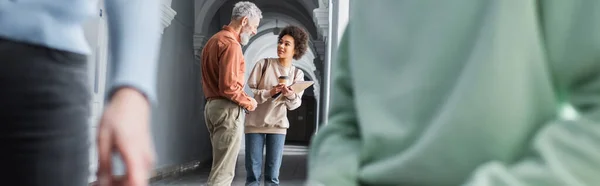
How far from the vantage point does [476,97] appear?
2.01 feet

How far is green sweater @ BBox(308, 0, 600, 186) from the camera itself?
561 millimetres

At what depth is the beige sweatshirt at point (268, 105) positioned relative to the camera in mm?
3875

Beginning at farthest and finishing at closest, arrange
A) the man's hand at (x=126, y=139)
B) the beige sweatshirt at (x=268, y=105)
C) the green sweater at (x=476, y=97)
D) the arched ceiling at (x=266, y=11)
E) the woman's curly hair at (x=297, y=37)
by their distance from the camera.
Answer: the arched ceiling at (x=266, y=11) → the woman's curly hair at (x=297, y=37) → the beige sweatshirt at (x=268, y=105) → the man's hand at (x=126, y=139) → the green sweater at (x=476, y=97)

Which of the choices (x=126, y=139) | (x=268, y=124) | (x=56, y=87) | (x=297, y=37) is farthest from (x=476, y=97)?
(x=297, y=37)

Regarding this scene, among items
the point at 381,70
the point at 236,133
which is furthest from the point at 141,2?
the point at 236,133

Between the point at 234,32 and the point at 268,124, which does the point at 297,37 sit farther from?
the point at 268,124

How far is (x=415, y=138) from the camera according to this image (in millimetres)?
671

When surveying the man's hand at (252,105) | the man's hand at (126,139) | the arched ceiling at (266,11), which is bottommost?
the man's hand at (126,139)

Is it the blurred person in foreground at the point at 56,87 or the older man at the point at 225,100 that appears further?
the older man at the point at 225,100

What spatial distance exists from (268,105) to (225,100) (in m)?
0.31

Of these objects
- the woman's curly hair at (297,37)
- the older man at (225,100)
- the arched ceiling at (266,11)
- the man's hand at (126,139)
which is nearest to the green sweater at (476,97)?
the man's hand at (126,139)

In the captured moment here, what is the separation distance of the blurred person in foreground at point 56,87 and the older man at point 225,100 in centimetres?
274

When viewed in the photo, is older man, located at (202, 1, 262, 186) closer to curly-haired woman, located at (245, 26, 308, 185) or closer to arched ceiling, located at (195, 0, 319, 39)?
curly-haired woman, located at (245, 26, 308, 185)

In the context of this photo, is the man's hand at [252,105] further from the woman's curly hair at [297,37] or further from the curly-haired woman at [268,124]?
the woman's curly hair at [297,37]
